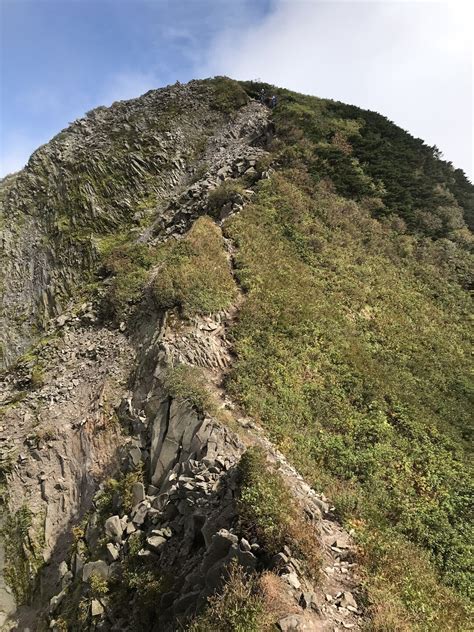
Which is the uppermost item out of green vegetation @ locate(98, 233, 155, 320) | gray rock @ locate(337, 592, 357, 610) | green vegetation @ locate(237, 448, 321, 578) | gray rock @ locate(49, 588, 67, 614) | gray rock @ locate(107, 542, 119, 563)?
green vegetation @ locate(98, 233, 155, 320)

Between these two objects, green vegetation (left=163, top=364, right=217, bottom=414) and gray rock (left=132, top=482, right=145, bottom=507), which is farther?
green vegetation (left=163, top=364, right=217, bottom=414)

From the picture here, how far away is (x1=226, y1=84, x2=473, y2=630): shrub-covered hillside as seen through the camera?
11.7m

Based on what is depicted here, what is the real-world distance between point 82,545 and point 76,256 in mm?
24504

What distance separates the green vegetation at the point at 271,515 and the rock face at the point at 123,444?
0.25 m

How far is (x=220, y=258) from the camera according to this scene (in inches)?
886

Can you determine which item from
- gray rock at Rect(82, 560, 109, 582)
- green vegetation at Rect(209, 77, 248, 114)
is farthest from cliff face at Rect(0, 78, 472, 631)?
green vegetation at Rect(209, 77, 248, 114)

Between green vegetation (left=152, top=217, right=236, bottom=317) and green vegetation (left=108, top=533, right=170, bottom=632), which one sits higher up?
green vegetation (left=152, top=217, right=236, bottom=317)

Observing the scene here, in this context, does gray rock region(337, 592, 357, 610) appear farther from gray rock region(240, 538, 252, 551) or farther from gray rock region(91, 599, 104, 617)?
gray rock region(91, 599, 104, 617)

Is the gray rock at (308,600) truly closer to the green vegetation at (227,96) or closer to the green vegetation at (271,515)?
the green vegetation at (271,515)

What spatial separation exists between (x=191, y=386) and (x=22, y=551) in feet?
29.9

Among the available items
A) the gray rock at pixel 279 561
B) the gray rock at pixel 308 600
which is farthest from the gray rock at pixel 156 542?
the gray rock at pixel 308 600

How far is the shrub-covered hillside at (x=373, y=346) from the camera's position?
11695 mm

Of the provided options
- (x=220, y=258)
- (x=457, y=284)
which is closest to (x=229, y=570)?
(x=220, y=258)

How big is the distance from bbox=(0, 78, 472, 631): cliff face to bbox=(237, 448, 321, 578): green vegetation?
0.17 feet
